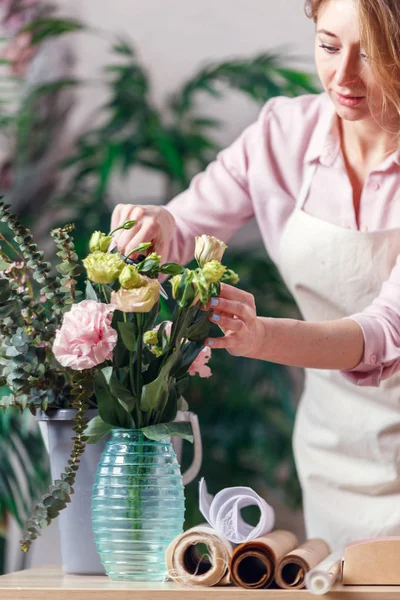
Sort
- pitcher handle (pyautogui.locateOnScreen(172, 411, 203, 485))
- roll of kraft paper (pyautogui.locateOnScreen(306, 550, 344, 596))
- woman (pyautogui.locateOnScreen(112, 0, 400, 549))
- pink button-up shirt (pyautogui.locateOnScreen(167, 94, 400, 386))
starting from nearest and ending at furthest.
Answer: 1. roll of kraft paper (pyautogui.locateOnScreen(306, 550, 344, 596))
2. pitcher handle (pyautogui.locateOnScreen(172, 411, 203, 485))
3. woman (pyautogui.locateOnScreen(112, 0, 400, 549))
4. pink button-up shirt (pyautogui.locateOnScreen(167, 94, 400, 386))

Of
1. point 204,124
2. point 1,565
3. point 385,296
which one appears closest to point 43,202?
point 204,124

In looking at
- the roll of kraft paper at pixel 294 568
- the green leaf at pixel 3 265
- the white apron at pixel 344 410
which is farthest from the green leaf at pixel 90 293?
the white apron at pixel 344 410

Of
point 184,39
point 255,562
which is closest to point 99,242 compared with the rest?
point 255,562

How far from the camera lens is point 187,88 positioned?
216 cm

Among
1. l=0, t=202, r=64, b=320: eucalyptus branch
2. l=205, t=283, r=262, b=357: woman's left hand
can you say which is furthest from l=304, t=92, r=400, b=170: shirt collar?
l=0, t=202, r=64, b=320: eucalyptus branch

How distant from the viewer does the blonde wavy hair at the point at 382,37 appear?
4.00 ft

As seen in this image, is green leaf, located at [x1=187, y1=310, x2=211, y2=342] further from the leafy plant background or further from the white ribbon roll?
the leafy plant background

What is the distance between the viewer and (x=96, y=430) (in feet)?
3.04

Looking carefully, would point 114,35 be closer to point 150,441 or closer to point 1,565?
point 1,565

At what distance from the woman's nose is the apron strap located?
26 cm

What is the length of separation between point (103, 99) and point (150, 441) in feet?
4.90

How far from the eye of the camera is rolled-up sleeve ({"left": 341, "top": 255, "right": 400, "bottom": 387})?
1.15 m

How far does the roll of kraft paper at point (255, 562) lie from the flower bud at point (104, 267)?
30cm

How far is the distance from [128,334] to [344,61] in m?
0.59
